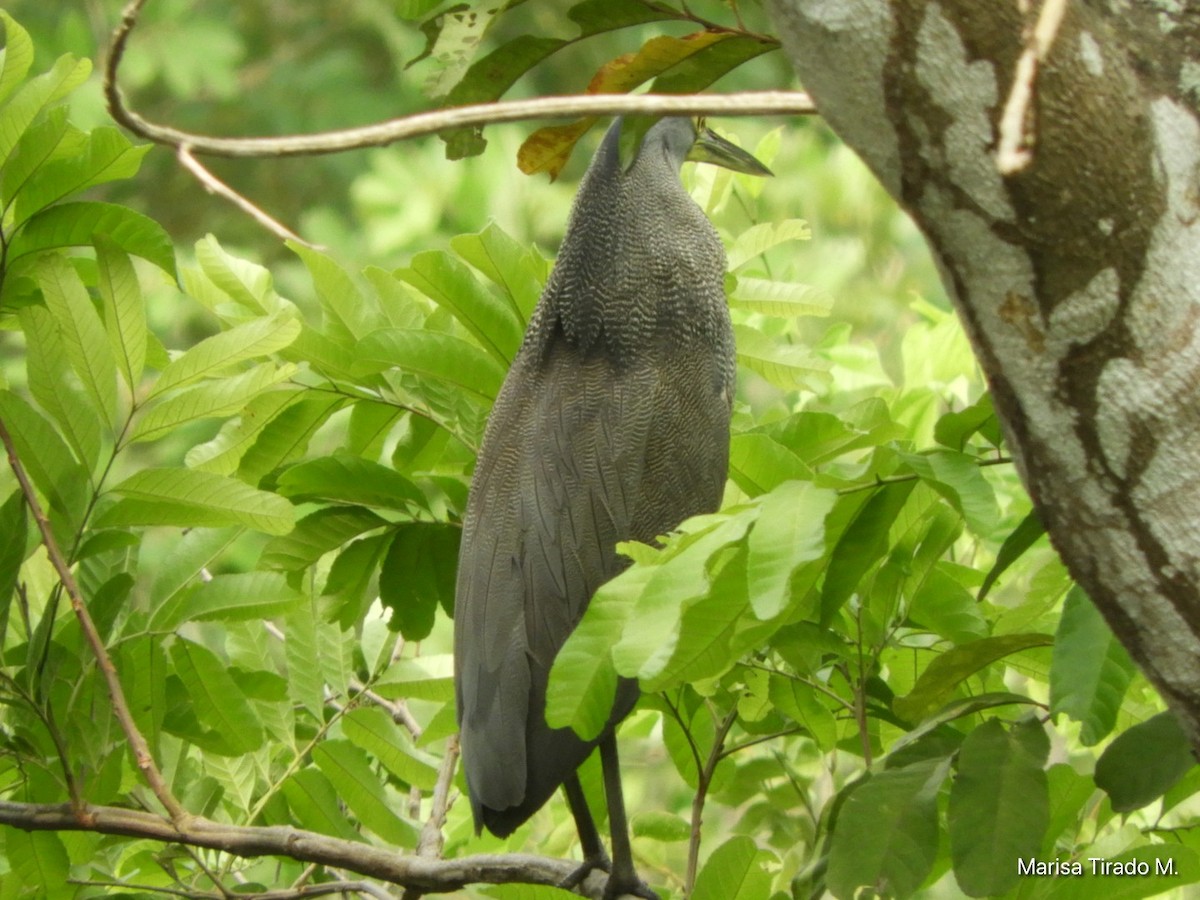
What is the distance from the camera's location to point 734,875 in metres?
1.36

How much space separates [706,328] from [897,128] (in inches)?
39.6

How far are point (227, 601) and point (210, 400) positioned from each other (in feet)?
0.79

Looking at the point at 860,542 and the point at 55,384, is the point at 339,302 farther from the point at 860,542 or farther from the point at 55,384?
the point at 860,542

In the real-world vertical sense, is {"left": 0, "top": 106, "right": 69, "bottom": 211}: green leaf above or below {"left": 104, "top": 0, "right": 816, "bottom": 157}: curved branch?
above

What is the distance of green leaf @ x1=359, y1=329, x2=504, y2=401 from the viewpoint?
1.60 metres

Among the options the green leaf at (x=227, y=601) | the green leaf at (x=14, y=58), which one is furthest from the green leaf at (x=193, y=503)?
the green leaf at (x=14, y=58)

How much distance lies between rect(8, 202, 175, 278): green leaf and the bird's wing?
1.59ft

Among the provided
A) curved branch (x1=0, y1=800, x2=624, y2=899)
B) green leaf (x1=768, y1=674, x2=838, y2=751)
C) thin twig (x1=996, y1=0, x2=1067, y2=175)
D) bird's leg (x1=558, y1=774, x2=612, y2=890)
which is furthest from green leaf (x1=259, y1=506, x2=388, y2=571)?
thin twig (x1=996, y1=0, x2=1067, y2=175)

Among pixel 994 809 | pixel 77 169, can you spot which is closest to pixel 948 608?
pixel 994 809

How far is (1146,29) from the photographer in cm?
92

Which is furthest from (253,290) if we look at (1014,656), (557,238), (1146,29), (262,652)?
(557,238)

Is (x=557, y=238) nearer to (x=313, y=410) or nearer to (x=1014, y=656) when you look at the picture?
(x=313, y=410)

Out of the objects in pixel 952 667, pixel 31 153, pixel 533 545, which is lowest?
pixel 952 667

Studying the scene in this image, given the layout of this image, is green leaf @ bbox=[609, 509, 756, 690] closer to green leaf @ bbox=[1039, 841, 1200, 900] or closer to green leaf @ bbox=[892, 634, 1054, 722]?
green leaf @ bbox=[892, 634, 1054, 722]
